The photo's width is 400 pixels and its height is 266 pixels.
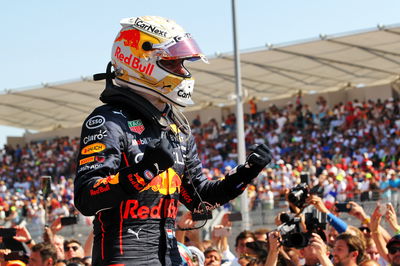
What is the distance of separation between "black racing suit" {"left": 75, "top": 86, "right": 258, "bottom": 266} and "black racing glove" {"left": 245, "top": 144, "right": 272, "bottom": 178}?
332 mm

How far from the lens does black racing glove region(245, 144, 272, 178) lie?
3.96m

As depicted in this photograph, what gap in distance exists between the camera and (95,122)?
3691mm

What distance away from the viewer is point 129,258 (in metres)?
3.63

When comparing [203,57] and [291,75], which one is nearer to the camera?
[203,57]

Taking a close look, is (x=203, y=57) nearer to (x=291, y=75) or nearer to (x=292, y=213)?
(x=292, y=213)

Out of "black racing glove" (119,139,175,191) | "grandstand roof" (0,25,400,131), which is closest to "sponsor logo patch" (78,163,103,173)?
"black racing glove" (119,139,175,191)

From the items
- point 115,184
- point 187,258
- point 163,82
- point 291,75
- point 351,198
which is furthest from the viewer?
point 291,75

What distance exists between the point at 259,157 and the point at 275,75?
26.4 metres

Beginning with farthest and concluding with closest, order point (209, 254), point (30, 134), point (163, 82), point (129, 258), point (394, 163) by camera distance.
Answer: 1. point (30, 134)
2. point (394, 163)
3. point (209, 254)
4. point (163, 82)
5. point (129, 258)

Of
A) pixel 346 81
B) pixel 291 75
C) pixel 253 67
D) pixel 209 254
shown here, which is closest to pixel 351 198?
pixel 209 254

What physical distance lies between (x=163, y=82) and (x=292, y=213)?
2.14 meters

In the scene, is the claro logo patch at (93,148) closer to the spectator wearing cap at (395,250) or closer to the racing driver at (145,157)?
the racing driver at (145,157)

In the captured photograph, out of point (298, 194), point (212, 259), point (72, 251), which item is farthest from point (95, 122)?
point (72, 251)

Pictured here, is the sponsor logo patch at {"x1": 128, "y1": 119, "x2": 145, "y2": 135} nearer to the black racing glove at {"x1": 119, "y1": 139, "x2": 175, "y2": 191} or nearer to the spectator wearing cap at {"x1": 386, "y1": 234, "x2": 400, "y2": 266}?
the black racing glove at {"x1": 119, "y1": 139, "x2": 175, "y2": 191}
